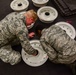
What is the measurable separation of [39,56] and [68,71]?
0.21 meters

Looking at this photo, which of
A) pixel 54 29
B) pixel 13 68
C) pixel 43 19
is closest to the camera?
pixel 54 29

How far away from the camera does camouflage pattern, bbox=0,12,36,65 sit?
3.38 feet

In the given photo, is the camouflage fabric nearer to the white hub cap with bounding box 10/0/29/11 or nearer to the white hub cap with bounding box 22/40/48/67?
the white hub cap with bounding box 22/40/48/67


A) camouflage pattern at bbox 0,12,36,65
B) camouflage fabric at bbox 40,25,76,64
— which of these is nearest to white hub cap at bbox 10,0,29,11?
camouflage pattern at bbox 0,12,36,65

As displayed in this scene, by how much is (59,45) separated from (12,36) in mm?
307

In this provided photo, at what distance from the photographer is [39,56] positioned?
1.13 m

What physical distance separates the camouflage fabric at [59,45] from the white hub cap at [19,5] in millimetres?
418

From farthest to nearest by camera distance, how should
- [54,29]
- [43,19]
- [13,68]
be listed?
[43,19] < [13,68] < [54,29]

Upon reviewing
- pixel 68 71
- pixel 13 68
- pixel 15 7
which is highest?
pixel 15 7

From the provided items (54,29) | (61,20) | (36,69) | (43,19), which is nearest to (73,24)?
(61,20)

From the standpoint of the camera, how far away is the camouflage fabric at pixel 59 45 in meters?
0.96

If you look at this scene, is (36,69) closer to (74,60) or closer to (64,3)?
(74,60)

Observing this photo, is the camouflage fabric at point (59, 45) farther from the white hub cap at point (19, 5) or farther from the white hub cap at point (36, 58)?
the white hub cap at point (19, 5)

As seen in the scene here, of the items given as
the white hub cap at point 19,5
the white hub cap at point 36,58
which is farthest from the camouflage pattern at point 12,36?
the white hub cap at point 19,5
